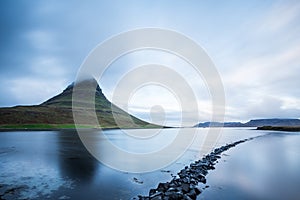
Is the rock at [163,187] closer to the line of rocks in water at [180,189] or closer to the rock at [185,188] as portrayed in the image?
the line of rocks in water at [180,189]

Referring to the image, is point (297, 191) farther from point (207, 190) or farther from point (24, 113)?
point (24, 113)

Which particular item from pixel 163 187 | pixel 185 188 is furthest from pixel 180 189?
pixel 163 187

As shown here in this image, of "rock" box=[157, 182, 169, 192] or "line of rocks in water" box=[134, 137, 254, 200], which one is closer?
"line of rocks in water" box=[134, 137, 254, 200]

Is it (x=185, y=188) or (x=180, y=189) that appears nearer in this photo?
(x=180, y=189)

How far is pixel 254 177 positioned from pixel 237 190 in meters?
4.36

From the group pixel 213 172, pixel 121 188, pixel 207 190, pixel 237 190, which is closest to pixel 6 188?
pixel 121 188

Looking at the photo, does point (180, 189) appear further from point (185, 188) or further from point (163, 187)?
point (163, 187)

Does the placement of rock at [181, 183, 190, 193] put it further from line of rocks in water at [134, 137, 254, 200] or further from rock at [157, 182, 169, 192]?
rock at [157, 182, 169, 192]

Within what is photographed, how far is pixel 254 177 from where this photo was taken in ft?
51.7

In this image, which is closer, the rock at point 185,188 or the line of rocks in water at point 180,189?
the line of rocks in water at point 180,189

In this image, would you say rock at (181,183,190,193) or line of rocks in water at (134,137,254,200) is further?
rock at (181,183,190,193)

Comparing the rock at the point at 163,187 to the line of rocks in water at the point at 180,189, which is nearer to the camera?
the line of rocks in water at the point at 180,189

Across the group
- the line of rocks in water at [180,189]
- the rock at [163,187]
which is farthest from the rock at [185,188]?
the rock at [163,187]

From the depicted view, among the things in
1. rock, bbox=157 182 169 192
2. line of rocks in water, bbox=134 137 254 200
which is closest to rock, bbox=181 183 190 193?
line of rocks in water, bbox=134 137 254 200
